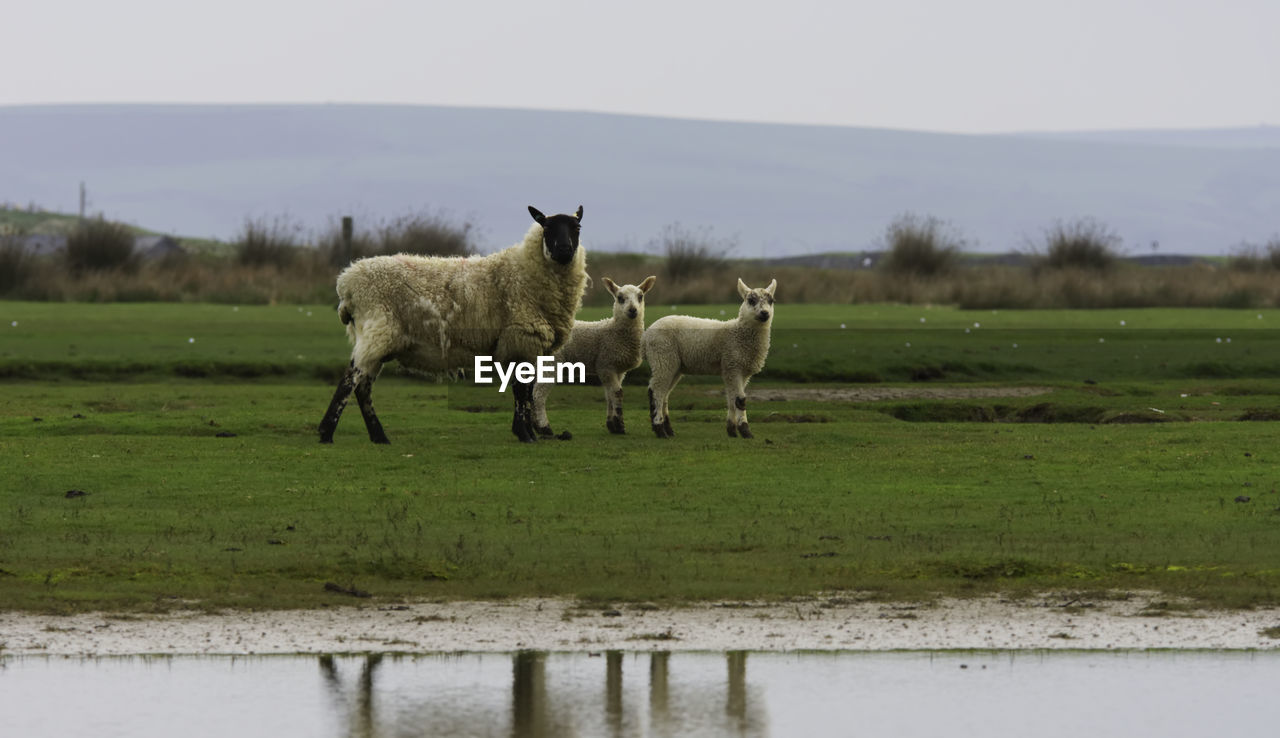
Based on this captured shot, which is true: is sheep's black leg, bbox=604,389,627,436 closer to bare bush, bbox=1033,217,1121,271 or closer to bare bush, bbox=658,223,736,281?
bare bush, bbox=658,223,736,281

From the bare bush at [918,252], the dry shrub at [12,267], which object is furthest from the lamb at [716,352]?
the bare bush at [918,252]

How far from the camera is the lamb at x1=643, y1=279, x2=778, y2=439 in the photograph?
816 inches

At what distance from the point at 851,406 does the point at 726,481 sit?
9.42 meters

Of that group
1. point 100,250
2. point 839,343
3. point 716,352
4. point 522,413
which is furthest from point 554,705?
point 100,250

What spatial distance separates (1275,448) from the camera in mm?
19469

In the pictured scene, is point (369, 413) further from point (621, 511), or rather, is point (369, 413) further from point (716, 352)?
point (621, 511)

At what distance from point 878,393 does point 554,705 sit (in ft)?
65.7

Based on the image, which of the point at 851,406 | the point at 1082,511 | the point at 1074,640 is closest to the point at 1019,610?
the point at 1074,640

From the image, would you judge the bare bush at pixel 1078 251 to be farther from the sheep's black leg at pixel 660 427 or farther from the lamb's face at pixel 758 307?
the sheep's black leg at pixel 660 427

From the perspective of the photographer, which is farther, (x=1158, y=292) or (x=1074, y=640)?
(x=1158, y=292)

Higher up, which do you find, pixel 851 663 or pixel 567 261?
pixel 567 261

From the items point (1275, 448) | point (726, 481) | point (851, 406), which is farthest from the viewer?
point (851, 406)

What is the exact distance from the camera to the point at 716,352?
68.8 ft

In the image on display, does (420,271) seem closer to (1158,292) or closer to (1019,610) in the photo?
(1019,610)
